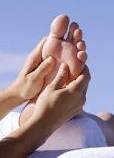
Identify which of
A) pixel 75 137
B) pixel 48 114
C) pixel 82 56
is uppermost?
pixel 82 56

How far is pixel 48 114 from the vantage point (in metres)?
1.30

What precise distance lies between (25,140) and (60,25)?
1.25 feet

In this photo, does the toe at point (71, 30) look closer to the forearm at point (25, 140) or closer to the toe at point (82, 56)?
the toe at point (82, 56)

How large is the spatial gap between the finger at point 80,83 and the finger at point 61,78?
0.03 m

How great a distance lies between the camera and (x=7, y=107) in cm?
171

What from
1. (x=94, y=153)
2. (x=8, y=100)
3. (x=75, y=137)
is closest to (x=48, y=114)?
(x=75, y=137)

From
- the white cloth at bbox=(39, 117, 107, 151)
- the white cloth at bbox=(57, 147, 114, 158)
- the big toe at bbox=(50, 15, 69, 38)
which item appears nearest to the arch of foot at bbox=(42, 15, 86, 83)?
the big toe at bbox=(50, 15, 69, 38)

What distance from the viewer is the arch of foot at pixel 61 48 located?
4.59ft

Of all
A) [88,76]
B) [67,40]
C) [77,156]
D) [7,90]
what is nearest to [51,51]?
[67,40]

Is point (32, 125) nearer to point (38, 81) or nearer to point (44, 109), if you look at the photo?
point (44, 109)

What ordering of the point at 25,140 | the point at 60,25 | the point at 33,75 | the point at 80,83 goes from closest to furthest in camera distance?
the point at 25,140 → the point at 80,83 → the point at 60,25 → the point at 33,75

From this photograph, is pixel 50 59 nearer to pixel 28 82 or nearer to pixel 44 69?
pixel 44 69

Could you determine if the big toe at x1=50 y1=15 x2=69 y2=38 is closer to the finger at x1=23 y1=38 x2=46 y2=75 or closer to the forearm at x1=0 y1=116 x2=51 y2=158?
the finger at x1=23 y1=38 x2=46 y2=75

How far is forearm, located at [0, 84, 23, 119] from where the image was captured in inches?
66.1
